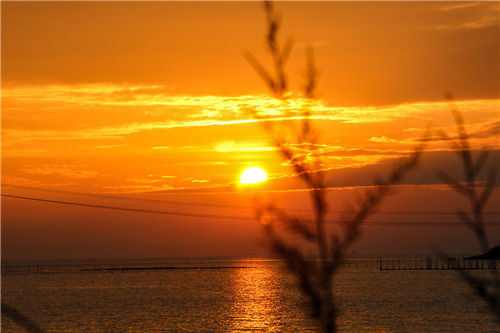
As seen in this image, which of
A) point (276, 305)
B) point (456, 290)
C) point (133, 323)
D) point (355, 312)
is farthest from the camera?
point (456, 290)

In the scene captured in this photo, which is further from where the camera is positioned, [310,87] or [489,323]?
[489,323]

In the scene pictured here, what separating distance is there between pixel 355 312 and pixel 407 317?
8555 mm

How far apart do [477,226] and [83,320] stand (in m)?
82.2

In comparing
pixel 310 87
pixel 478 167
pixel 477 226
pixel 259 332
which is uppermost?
pixel 310 87

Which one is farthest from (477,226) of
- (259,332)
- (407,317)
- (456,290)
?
(456,290)

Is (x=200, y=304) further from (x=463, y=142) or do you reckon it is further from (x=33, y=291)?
(x=463, y=142)

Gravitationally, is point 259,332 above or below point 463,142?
below

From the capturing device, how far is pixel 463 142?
535cm

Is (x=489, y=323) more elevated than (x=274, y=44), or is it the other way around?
(x=274, y=44)

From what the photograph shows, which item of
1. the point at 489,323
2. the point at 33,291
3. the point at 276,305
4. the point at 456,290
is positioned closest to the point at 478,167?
the point at 489,323

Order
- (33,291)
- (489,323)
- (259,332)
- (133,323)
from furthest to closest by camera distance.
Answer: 1. (33,291)
2. (133,323)
3. (489,323)
4. (259,332)

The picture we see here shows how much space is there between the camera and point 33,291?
144m

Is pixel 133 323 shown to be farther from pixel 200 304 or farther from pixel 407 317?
pixel 407 317

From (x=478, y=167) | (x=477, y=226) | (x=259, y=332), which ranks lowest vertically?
(x=259, y=332)
